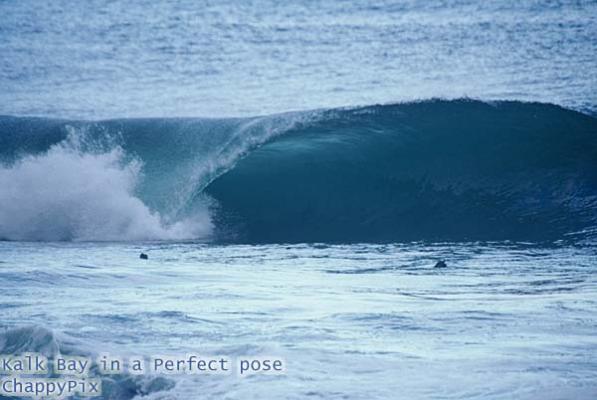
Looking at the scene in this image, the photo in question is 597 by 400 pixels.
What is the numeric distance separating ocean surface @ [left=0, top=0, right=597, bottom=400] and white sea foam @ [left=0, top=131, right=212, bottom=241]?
0.03m

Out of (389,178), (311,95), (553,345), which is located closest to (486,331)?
(553,345)

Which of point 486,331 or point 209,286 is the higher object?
point 209,286

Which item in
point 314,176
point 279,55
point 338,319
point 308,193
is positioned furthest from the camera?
point 279,55

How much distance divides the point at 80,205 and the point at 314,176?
2.90 metres

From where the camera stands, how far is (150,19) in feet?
85.0

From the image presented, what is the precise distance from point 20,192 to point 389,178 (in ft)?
13.5

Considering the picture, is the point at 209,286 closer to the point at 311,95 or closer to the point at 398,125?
the point at 398,125

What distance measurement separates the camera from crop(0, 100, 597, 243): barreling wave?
463 inches

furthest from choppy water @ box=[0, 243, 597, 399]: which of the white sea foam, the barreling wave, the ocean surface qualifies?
the barreling wave

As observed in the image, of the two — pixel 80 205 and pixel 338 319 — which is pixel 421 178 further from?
pixel 338 319

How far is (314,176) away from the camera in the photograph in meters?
13.6

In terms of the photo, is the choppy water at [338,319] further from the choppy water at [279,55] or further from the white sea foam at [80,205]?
the choppy water at [279,55]

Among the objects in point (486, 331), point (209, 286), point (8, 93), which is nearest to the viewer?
point (486, 331)

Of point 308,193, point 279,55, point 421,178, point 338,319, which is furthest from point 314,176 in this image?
point 279,55
